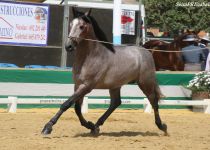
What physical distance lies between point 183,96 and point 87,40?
270 inches

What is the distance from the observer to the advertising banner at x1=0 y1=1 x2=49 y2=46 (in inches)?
598

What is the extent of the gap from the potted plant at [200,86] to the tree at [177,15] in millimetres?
22802

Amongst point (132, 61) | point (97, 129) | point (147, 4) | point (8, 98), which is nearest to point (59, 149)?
point (97, 129)

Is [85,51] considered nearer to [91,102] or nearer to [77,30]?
[77,30]

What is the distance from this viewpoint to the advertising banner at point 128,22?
1770 centimetres

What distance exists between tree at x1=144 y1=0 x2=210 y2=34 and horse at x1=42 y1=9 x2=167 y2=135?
92.9ft

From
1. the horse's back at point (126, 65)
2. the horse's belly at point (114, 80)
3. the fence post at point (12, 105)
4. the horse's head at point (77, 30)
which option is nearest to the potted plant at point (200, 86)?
the fence post at point (12, 105)

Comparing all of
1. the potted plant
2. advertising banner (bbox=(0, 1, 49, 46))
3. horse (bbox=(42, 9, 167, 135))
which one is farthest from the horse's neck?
the potted plant

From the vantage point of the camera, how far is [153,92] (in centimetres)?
1074

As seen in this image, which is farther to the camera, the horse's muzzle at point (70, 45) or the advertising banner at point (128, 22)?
the advertising banner at point (128, 22)

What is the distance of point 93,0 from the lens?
20.6m

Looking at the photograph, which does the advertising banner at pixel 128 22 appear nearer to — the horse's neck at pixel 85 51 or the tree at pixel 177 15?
the horse's neck at pixel 85 51

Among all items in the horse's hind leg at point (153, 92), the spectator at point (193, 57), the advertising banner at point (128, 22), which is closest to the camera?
the horse's hind leg at point (153, 92)

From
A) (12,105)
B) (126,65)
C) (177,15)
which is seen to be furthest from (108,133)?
(177,15)
